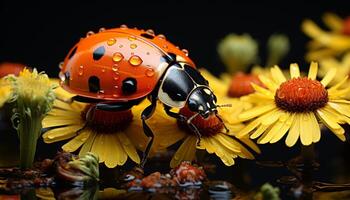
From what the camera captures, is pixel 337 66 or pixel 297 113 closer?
pixel 297 113

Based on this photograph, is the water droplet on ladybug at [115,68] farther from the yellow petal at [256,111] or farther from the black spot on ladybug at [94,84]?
the yellow petal at [256,111]

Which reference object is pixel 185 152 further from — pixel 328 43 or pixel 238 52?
pixel 328 43

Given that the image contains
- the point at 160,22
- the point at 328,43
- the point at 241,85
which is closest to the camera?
the point at 241,85

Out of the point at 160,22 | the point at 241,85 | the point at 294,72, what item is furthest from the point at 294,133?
the point at 160,22

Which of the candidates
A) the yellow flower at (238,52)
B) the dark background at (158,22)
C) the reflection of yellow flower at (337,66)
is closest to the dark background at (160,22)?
the dark background at (158,22)

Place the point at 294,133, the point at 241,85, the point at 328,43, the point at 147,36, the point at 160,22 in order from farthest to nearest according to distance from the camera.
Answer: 1. the point at 160,22
2. the point at 328,43
3. the point at 241,85
4. the point at 147,36
5. the point at 294,133
